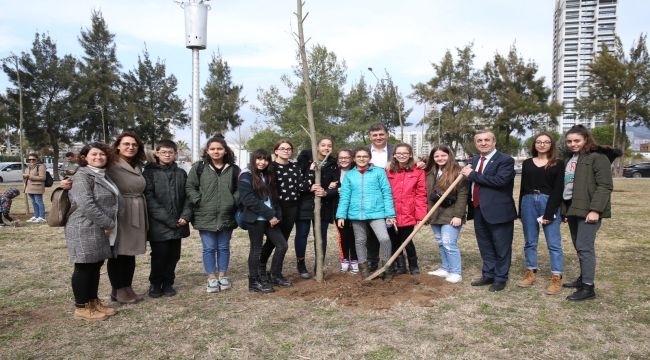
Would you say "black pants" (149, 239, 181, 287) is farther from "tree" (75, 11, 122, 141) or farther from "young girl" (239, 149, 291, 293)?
"tree" (75, 11, 122, 141)

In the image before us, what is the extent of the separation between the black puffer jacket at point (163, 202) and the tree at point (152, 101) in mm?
27801

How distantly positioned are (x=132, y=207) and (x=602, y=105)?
1119 inches

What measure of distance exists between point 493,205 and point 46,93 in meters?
29.4

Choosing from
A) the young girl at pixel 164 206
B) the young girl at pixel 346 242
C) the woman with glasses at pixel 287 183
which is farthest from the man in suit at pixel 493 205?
the young girl at pixel 164 206

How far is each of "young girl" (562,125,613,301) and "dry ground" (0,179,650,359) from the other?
0.37 meters

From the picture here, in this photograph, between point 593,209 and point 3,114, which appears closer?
point 593,209

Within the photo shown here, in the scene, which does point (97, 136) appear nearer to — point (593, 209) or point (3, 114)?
point (3, 114)

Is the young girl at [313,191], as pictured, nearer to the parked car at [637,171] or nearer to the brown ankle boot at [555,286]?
the brown ankle boot at [555,286]

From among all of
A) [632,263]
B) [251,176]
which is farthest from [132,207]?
[632,263]

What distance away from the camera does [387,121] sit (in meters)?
37.4

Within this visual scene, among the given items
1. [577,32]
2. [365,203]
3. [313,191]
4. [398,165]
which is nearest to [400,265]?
[365,203]

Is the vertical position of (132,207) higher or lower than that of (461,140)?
lower

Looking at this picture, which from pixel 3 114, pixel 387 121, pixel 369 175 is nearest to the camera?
pixel 369 175

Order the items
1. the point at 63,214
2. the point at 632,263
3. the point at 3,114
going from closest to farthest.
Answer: the point at 63,214, the point at 632,263, the point at 3,114
